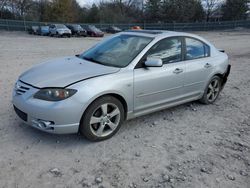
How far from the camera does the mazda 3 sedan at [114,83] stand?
3400mm

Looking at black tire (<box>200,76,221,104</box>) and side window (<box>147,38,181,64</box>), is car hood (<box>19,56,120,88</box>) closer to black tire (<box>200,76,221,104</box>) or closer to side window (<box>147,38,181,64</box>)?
side window (<box>147,38,181,64</box>)

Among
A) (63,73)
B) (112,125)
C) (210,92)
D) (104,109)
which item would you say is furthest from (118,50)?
(210,92)

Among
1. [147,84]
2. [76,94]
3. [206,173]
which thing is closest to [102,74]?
[76,94]

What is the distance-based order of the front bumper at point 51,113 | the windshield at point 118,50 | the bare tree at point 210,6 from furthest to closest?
the bare tree at point 210,6
the windshield at point 118,50
the front bumper at point 51,113

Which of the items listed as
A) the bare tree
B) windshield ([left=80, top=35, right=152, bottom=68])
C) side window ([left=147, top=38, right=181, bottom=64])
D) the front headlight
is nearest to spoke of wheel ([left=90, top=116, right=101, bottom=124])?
the front headlight

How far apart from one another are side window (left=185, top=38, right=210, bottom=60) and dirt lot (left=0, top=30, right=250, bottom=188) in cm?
112

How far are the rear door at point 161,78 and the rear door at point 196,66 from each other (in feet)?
0.57

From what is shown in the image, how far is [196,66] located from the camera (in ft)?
15.9

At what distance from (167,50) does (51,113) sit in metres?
2.29

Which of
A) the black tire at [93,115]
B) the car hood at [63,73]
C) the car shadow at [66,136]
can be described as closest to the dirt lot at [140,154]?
the car shadow at [66,136]

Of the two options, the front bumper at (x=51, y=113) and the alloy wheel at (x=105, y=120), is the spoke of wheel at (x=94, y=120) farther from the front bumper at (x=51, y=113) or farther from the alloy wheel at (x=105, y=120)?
the front bumper at (x=51, y=113)

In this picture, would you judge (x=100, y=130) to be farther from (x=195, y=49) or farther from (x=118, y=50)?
(x=195, y=49)

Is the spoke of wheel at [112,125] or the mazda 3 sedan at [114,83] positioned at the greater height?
the mazda 3 sedan at [114,83]

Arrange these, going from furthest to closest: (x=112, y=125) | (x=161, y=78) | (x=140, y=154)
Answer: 1. (x=161, y=78)
2. (x=112, y=125)
3. (x=140, y=154)
